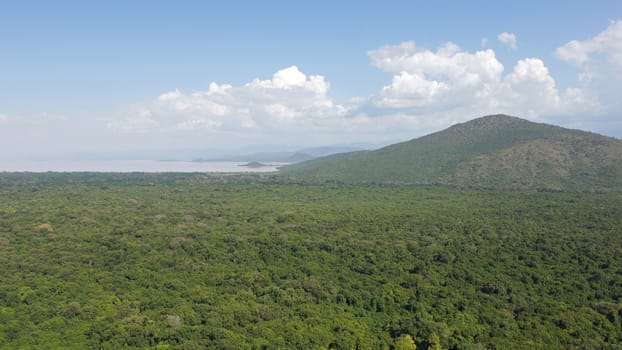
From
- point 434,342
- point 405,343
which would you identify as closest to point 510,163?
point 434,342

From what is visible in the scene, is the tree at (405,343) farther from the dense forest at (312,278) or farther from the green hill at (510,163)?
the green hill at (510,163)

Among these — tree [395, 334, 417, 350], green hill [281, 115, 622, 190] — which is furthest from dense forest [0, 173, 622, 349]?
green hill [281, 115, 622, 190]

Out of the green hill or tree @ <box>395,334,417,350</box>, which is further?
the green hill

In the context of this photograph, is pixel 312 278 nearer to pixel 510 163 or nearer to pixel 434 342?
pixel 434 342

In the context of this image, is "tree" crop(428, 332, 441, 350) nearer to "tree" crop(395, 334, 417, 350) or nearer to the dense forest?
the dense forest

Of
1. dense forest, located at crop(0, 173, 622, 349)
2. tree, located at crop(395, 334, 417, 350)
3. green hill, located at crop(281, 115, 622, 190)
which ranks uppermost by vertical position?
green hill, located at crop(281, 115, 622, 190)

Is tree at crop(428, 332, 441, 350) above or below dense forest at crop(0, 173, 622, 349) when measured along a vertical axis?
below

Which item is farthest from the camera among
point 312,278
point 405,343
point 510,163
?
point 510,163

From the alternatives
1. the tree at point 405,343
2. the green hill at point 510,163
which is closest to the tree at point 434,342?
the tree at point 405,343
